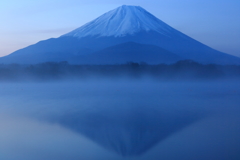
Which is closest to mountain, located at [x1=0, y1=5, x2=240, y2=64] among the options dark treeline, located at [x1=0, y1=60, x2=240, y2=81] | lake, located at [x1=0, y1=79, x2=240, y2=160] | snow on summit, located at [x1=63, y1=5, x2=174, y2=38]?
snow on summit, located at [x1=63, y1=5, x2=174, y2=38]

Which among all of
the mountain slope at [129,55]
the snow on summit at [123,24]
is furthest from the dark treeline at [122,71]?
the snow on summit at [123,24]

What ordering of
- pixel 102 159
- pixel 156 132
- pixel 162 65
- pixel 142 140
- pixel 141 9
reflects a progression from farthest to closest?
pixel 141 9, pixel 162 65, pixel 156 132, pixel 142 140, pixel 102 159

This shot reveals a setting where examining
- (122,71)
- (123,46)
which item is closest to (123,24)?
(123,46)

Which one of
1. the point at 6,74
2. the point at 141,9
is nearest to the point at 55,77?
the point at 6,74

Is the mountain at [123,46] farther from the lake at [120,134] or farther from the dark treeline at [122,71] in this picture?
the lake at [120,134]

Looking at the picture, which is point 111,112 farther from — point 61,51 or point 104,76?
point 61,51

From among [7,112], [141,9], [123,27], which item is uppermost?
[141,9]

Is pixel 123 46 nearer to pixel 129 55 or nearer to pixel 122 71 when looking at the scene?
pixel 129 55
